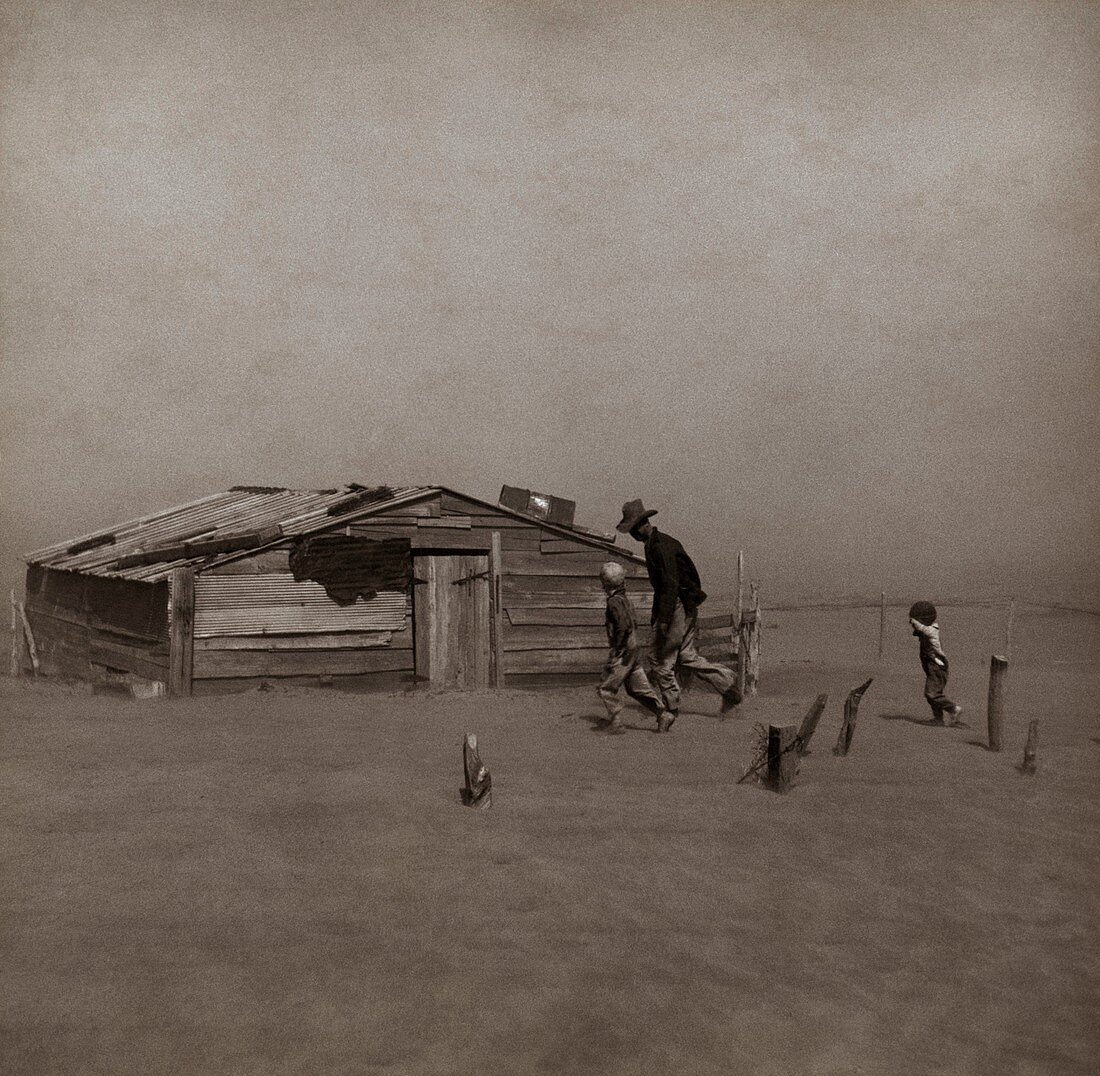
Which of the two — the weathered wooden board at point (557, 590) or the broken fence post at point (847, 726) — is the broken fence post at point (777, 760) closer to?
the broken fence post at point (847, 726)

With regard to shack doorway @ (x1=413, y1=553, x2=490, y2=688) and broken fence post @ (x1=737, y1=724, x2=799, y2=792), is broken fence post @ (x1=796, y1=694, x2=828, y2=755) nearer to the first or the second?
broken fence post @ (x1=737, y1=724, x2=799, y2=792)

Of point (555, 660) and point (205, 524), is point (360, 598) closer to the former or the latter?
point (555, 660)

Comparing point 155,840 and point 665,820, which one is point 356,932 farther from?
point 665,820

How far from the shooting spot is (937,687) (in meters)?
11.0

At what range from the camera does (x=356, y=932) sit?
15.4 ft

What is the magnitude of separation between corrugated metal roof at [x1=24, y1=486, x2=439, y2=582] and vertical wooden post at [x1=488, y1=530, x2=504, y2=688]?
4.44 feet

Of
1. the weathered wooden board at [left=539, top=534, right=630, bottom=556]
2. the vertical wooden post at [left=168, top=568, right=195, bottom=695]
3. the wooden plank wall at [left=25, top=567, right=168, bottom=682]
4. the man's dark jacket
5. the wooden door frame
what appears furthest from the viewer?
the weathered wooden board at [left=539, top=534, right=630, bottom=556]

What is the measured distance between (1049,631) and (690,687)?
61.3 feet

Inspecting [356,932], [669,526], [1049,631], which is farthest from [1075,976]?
[669,526]

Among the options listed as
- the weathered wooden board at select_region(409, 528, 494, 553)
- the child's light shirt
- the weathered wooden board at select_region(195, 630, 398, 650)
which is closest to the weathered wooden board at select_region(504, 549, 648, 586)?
the weathered wooden board at select_region(409, 528, 494, 553)

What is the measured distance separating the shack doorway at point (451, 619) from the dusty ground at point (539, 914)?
19.4ft

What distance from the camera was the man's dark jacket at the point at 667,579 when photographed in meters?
10.5

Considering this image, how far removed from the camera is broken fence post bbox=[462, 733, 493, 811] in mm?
6859

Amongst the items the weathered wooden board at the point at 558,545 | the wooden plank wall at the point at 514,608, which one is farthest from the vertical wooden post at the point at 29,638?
the weathered wooden board at the point at 558,545
